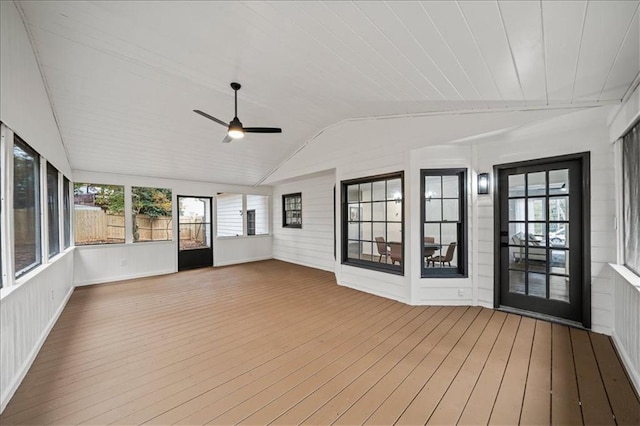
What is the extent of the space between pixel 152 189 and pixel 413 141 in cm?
596

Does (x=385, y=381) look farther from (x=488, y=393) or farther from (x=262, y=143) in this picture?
(x=262, y=143)

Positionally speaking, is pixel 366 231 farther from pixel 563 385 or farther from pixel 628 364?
pixel 628 364

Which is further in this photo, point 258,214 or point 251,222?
point 258,214

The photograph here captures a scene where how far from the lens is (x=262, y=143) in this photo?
17.2 feet

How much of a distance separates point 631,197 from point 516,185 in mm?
1135

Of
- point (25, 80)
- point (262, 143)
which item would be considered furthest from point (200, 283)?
point (25, 80)

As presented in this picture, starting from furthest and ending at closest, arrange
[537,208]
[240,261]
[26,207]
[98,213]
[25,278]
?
[240,261]
[98,213]
[537,208]
[26,207]
[25,278]

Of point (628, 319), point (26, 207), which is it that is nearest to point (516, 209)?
point (628, 319)

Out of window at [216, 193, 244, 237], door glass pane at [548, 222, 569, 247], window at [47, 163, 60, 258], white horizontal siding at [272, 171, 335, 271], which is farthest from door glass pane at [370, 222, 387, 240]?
window at [47, 163, 60, 258]

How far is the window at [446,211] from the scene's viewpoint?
382 centimetres

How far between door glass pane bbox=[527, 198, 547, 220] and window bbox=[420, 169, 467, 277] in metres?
0.75

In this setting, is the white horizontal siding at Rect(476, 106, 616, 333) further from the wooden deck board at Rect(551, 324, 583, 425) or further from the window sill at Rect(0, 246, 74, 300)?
the window sill at Rect(0, 246, 74, 300)

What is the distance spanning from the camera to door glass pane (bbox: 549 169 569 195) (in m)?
3.14

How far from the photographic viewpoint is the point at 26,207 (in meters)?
2.56
